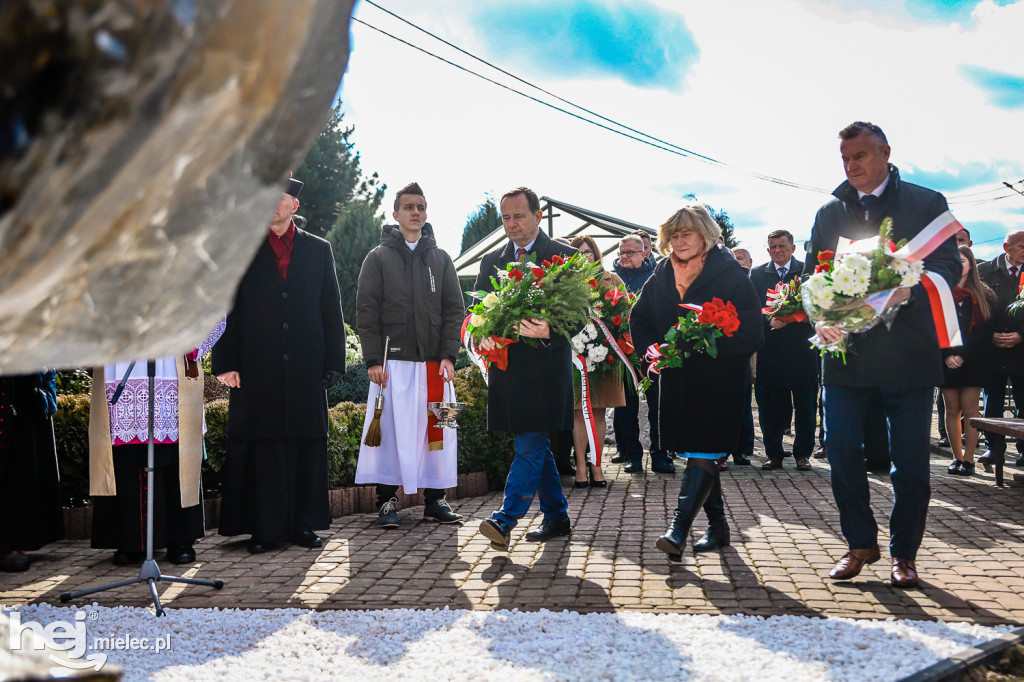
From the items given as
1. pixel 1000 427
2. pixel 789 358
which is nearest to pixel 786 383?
pixel 789 358

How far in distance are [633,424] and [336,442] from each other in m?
3.94

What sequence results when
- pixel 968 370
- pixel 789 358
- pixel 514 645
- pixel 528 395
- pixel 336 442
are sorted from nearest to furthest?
pixel 514 645
pixel 528 395
pixel 336 442
pixel 968 370
pixel 789 358

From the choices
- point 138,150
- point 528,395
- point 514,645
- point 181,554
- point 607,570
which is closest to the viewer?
point 138,150

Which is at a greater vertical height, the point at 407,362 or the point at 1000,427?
the point at 407,362

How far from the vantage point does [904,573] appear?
451 cm

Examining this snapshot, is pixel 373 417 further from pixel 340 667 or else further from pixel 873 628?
pixel 873 628

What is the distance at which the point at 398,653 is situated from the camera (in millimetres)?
3541

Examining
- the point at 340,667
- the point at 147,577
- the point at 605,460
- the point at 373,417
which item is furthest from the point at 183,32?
the point at 605,460

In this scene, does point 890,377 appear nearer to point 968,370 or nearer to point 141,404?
point 141,404

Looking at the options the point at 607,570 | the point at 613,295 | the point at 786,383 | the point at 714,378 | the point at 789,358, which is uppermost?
the point at 613,295

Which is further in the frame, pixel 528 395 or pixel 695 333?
pixel 528 395

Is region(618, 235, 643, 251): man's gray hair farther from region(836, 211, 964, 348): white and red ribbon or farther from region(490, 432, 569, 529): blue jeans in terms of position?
region(836, 211, 964, 348): white and red ribbon

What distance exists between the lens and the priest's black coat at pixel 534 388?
557 cm

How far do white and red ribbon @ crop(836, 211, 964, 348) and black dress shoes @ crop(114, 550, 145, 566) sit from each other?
4.70 m
